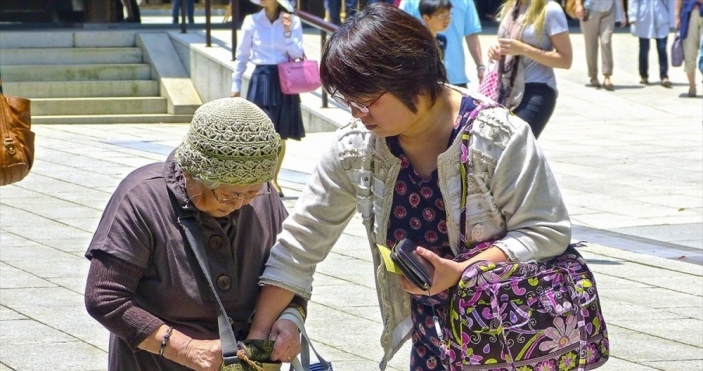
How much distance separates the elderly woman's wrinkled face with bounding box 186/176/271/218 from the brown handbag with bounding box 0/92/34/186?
6.15 ft

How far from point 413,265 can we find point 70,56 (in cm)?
1396

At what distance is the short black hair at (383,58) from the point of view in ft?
8.54

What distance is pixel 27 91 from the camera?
48.8 ft

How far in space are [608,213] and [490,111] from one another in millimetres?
6127

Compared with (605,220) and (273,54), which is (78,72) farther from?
(605,220)

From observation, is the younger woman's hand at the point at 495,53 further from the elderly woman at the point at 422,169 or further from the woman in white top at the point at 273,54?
the elderly woman at the point at 422,169

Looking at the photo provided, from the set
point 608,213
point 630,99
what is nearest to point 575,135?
point 630,99

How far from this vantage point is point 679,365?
495 cm

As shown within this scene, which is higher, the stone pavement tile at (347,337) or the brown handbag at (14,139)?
the brown handbag at (14,139)

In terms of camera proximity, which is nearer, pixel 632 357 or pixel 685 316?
pixel 632 357

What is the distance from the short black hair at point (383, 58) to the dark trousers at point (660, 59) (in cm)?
1460

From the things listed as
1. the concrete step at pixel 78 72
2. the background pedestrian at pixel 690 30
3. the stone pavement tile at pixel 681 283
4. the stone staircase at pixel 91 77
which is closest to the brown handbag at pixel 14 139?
the stone pavement tile at pixel 681 283

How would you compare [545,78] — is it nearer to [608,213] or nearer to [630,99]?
[608,213]

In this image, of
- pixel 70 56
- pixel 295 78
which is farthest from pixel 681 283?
pixel 70 56
